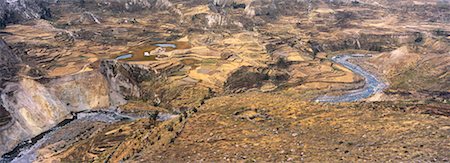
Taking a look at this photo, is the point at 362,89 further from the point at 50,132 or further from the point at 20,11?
the point at 20,11

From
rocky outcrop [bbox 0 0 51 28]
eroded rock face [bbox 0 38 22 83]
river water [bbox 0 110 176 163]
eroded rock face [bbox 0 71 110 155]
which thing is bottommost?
river water [bbox 0 110 176 163]

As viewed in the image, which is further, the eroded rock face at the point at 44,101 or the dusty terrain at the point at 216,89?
the eroded rock face at the point at 44,101

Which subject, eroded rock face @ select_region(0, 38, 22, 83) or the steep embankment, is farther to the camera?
eroded rock face @ select_region(0, 38, 22, 83)

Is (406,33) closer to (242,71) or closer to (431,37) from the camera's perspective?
(431,37)

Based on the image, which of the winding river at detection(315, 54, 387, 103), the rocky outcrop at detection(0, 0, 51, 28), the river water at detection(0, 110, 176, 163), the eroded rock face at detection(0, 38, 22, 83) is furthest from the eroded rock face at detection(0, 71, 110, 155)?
the rocky outcrop at detection(0, 0, 51, 28)

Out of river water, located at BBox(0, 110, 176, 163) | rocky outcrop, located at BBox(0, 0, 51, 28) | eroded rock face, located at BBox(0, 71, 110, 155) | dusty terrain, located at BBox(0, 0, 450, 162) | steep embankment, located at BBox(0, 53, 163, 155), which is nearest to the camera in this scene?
dusty terrain, located at BBox(0, 0, 450, 162)

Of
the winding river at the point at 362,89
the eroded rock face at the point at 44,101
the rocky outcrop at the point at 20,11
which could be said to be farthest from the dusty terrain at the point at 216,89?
the winding river at the point at 362,89

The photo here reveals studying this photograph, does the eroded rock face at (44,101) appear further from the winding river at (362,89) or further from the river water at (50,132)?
the winding river at (362,89)

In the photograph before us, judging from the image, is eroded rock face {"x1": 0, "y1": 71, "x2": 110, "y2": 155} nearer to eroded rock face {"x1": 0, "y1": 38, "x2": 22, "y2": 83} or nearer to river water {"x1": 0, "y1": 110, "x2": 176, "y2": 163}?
river water {"x1": 0, "y1": 110, "x2": 176, "y2": 163}

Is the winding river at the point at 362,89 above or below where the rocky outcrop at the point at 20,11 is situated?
below
